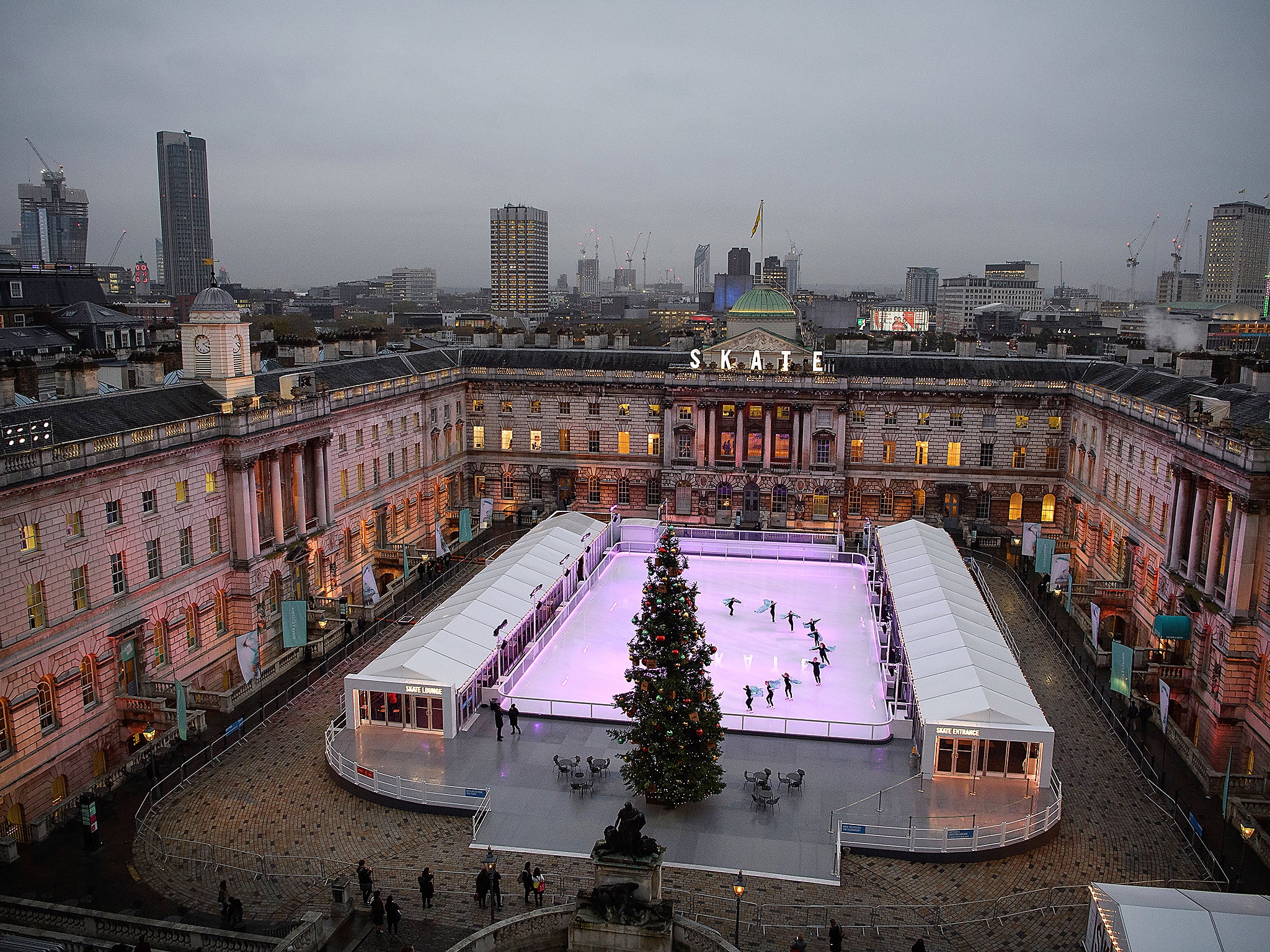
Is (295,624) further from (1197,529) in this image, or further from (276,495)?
(1197,529)

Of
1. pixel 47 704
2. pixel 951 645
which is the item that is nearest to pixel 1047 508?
pixel 951 645

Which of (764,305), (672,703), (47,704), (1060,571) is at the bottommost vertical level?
(47,704)

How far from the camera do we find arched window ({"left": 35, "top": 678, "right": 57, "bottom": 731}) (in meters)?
36.7

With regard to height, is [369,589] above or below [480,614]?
below

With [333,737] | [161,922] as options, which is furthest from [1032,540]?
[161,922]

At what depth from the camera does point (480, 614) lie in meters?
45.3

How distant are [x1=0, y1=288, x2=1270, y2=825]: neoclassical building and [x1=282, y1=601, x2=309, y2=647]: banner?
2.93m

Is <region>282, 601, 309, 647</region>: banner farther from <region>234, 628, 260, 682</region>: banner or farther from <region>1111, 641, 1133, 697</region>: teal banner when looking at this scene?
<region>1111, 641, 1133, 697</region>: teal banner

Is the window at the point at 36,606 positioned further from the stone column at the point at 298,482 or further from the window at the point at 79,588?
the stone column at the point at 298,482

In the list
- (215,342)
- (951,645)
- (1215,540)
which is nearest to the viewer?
(951,645)

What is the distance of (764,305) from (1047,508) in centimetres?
3007

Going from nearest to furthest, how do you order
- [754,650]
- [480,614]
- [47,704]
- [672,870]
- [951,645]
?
[672,870]
[47,704]
[951,645]
[480,614]
[754,650]

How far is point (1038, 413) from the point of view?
73.1m

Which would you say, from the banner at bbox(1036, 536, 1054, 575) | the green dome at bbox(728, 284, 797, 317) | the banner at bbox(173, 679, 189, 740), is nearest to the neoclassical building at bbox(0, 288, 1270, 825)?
the banner at bbox(173, 679, 189, 740)
